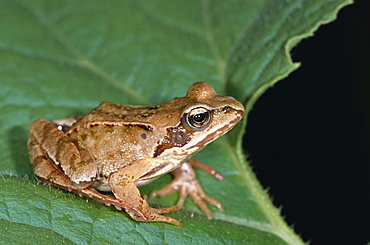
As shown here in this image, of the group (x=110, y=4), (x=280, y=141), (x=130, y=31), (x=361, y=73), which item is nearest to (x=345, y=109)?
(x=361, y=73)

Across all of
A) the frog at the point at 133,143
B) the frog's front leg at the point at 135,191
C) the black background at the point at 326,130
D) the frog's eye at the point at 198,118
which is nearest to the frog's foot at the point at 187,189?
the frog at the point at 133,143

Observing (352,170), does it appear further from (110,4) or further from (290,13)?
(110,4)

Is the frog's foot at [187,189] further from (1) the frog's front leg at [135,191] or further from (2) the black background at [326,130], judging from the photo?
(2) the black background at [326,130]

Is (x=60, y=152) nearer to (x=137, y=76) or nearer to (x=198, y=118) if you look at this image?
(x=198, y=118)

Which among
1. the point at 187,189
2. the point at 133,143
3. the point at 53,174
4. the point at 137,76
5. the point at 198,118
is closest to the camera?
the point at 53,174

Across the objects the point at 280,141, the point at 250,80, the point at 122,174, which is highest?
the point at 250,80

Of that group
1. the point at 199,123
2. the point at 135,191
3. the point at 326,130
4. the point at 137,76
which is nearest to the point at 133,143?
the point at 135,191
